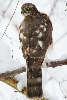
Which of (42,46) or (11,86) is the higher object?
(42,46)

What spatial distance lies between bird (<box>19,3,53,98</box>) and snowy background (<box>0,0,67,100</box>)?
1.93 feet

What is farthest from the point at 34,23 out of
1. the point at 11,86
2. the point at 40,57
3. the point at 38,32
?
the point at 11,86

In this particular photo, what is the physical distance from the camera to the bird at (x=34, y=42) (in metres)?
3.26

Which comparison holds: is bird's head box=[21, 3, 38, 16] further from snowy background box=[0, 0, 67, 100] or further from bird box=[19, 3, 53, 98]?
snowy background box=[0, 0, 67, 100]

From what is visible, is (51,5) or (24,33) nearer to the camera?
(24,33)

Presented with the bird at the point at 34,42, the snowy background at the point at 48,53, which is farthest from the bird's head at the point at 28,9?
the snowy background at the point at 48,53

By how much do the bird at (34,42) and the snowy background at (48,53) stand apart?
1.93 ft

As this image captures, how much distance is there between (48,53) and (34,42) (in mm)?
917

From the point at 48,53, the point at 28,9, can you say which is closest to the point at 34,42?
the point at 28,9

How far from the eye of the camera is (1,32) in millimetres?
4508

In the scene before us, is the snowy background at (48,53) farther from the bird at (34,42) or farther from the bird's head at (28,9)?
the bird's head at (28,9)

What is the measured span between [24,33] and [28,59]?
291 mm

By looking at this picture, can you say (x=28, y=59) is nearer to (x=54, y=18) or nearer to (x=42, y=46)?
(x=42, y=46)

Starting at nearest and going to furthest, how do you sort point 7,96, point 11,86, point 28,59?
1. point 28,59
2. point 11,86
3. point 7,96
